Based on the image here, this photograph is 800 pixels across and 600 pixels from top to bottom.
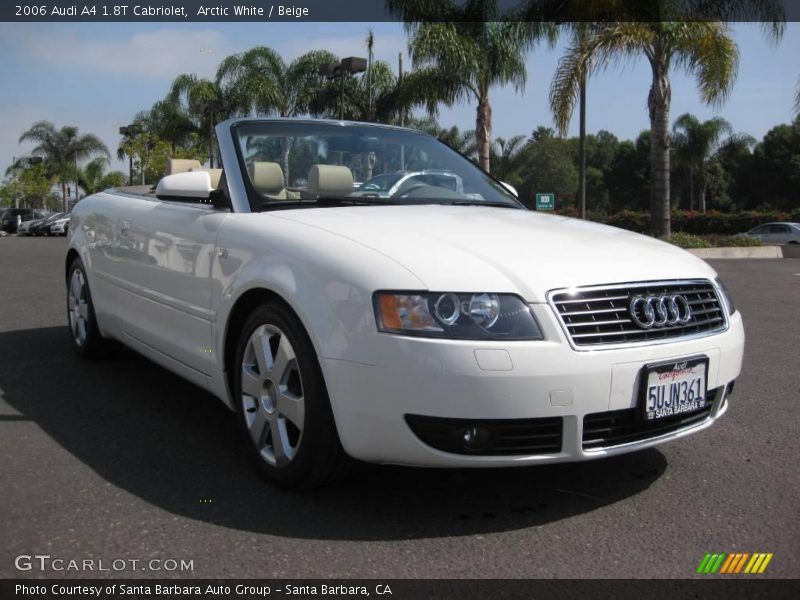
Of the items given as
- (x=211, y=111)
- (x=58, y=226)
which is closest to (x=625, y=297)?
(x=211, y=111)

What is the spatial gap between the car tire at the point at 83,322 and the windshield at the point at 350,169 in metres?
1.92

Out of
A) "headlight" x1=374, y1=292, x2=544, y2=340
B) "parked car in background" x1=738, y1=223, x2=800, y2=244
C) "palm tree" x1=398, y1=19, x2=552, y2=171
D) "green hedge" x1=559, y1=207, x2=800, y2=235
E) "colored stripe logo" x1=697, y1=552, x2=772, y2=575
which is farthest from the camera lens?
"green hedge" x1=559, y1=207, x2=800, y2=235

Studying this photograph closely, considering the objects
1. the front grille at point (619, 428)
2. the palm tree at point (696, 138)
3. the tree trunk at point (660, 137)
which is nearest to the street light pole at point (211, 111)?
the front grille at point (619, 428)

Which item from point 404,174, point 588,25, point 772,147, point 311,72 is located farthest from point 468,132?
Answer: point 404,174

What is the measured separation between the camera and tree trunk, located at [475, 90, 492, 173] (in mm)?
25031

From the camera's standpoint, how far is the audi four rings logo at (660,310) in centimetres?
284

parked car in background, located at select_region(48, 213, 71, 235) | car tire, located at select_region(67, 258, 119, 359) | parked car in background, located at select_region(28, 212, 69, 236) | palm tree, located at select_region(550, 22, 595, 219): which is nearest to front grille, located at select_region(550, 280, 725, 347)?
car tire, located at select_region(67, 258, 119, 359)

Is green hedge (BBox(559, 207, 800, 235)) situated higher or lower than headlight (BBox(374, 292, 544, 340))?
lower

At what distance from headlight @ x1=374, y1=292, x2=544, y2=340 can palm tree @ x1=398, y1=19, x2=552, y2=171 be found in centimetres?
2225

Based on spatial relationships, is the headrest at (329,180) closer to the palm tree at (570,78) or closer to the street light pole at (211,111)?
the street light pole at (211,111)

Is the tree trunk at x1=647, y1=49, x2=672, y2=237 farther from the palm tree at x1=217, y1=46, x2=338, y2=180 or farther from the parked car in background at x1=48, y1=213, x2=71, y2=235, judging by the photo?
the parked car in background at x1=48, y1=213, x2=71, y2=235

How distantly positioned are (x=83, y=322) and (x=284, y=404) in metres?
2.89
